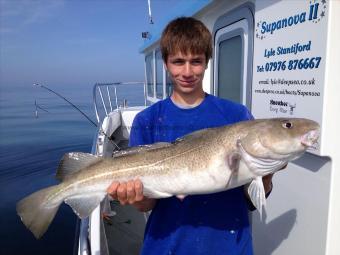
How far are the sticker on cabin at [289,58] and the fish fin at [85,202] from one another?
1703mm

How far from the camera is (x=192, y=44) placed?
2250mm

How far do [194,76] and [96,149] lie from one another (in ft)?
10.6

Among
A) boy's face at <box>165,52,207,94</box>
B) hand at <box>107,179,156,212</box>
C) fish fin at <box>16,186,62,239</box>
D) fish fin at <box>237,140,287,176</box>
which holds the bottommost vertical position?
fish fin at <box>16,186,62,239</box>

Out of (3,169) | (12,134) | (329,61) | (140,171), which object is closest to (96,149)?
(140,171)

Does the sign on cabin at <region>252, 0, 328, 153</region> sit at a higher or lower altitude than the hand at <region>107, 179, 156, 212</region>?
higher

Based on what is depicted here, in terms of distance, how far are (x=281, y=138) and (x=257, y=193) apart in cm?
37

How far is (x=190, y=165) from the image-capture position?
2135mm

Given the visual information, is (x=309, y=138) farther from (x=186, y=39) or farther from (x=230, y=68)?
(x=230, y=68)

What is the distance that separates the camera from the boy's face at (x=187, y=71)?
7.34ft

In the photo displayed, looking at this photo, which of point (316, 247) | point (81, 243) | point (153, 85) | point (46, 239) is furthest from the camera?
point (153, 85)

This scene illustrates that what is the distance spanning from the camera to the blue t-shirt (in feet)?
7.07

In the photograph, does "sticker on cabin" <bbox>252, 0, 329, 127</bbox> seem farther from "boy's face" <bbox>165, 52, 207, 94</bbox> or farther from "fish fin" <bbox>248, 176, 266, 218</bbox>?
"boy's face" <bbox>165, 52, 207, 94</bbox>

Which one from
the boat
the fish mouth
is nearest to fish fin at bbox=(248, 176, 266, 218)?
the fish mouth

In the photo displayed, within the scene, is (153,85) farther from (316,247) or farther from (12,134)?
(12,134)
